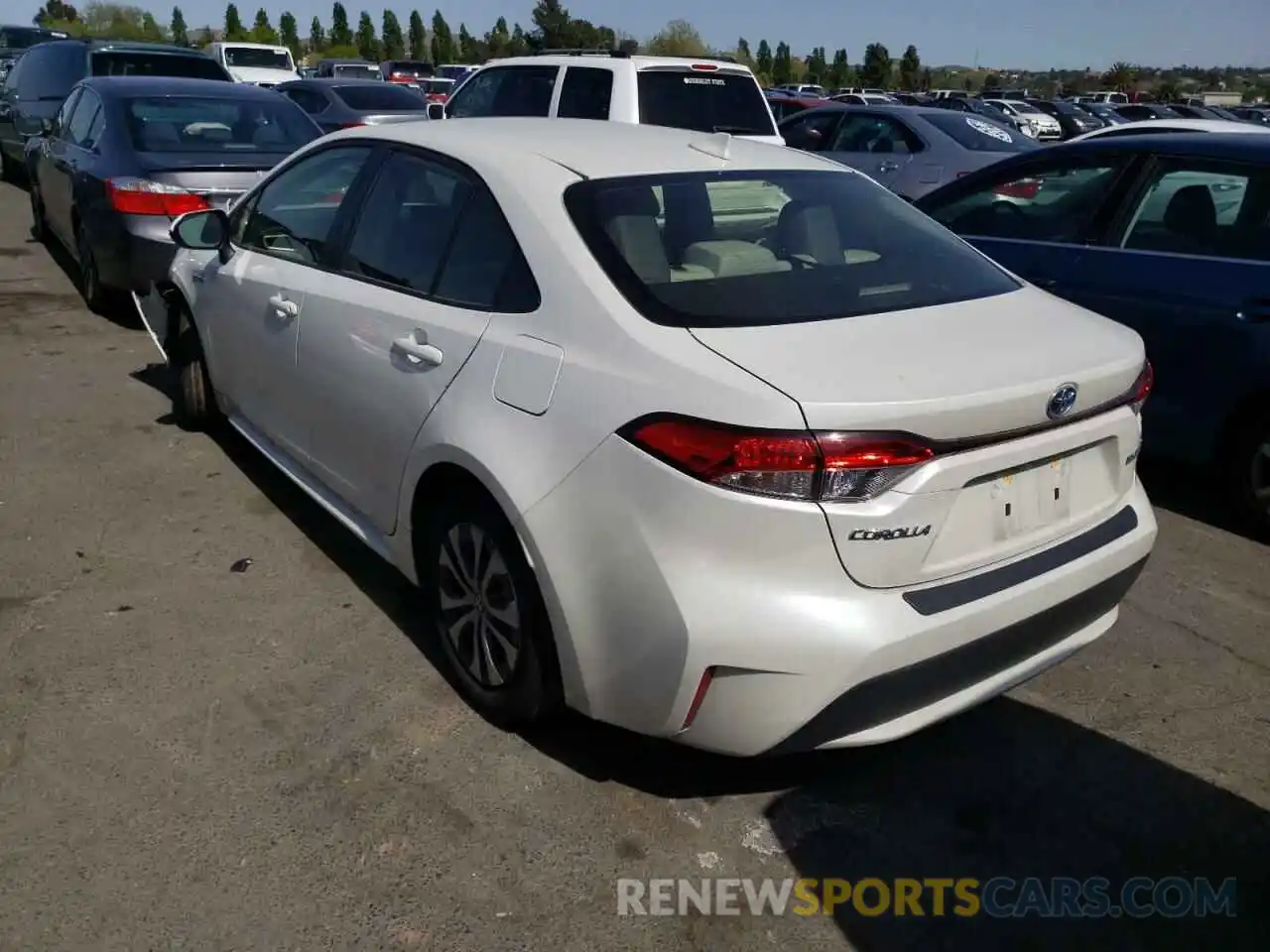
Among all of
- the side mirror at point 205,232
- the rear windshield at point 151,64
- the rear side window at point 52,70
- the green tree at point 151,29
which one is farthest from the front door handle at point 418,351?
the green tree at point 151,29

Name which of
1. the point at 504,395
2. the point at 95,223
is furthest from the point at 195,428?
the point at 504,395

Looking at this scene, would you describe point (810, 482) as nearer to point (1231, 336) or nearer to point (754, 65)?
point (1231, 336)

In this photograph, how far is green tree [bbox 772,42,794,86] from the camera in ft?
231

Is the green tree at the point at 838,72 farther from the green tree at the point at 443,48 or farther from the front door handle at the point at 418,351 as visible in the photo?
the front door handle at the point at 418,351

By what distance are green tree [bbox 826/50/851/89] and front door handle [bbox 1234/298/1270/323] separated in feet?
212

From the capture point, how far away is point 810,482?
7.78 feet

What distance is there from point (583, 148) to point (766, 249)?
647mm

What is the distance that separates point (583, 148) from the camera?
3.40m

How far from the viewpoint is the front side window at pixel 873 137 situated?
451 inches

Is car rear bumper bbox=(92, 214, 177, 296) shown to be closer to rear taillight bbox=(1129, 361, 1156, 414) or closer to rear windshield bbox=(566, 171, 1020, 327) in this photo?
rear windshield bbox=(566, 171, 1020, 327)

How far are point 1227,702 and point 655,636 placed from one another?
2.05 metres

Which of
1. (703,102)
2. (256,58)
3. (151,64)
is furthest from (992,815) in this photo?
(256,58)

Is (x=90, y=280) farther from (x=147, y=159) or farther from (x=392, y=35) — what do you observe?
(x=392, y=35)

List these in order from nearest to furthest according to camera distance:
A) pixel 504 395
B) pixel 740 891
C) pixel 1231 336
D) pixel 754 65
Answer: pixel 740 891
pixel 504 395
pixel 1231 336
pixel 754 65
